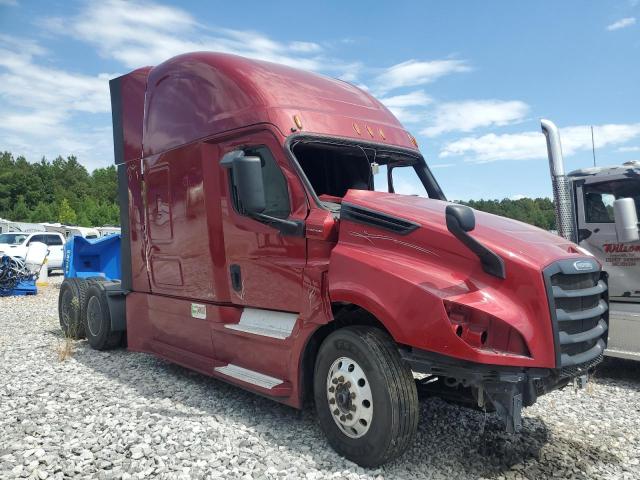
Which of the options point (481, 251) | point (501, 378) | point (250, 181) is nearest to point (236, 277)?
point (250, 181)

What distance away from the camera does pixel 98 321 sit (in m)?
7.83

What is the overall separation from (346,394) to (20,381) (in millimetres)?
4064

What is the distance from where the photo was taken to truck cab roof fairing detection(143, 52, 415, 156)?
4.91m

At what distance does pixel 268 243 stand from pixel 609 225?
4.55 meters

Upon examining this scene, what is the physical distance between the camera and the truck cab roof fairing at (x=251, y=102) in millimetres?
4914

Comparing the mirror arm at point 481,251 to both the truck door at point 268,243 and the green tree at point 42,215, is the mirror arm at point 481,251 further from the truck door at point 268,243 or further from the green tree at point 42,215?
the green tree at point 42,215

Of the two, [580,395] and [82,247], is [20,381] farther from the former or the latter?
[580,395]

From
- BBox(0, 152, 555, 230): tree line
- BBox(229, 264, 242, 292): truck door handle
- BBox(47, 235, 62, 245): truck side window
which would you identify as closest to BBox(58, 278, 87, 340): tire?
BBox(229, 264, 242, 292): truck door handle

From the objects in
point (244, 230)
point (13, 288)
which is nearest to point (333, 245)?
point (244, 230)

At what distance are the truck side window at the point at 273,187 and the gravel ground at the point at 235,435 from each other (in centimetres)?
183

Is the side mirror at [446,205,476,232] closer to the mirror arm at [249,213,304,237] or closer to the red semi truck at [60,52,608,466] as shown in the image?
the red semi truck at [60,52,608,466]

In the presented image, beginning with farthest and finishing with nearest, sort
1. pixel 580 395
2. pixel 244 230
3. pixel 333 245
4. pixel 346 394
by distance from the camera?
pixel 580 395 → pixel 244 230 → pixel 333 245 → pixel 346 394

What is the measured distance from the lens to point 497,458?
4.26 m

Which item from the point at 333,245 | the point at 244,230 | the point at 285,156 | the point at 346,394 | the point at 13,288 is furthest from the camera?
the point at 13,288
